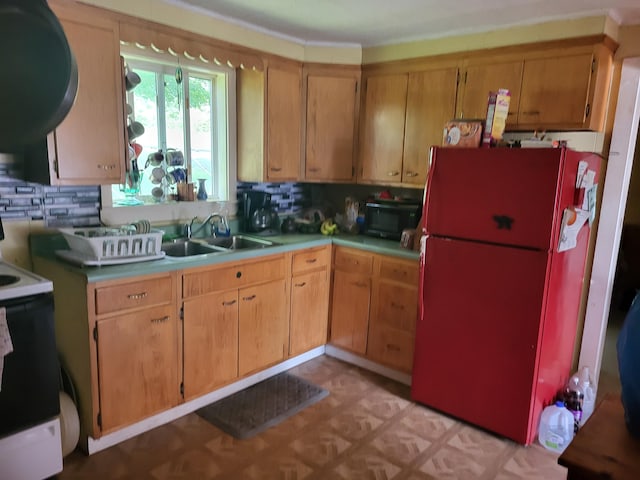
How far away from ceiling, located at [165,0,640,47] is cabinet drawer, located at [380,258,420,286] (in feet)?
4.71

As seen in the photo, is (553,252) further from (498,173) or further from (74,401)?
(74,401)

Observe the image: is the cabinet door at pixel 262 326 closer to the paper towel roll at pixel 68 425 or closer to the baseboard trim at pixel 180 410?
the baseboard trim at pixel 180 410

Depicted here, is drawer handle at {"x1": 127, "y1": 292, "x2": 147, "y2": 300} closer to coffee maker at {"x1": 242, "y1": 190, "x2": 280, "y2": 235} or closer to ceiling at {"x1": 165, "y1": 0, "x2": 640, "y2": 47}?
coffee maker at {"x1": 242, "y1": 190, "x2": 280, "y2": 235}

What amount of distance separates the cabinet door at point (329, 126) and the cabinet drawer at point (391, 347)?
1172 mm

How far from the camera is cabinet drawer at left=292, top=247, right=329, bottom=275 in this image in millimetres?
3094

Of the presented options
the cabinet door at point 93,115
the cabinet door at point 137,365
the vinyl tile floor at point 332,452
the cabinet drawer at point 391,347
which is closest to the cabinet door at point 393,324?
the cabinet drawer at point 391,347

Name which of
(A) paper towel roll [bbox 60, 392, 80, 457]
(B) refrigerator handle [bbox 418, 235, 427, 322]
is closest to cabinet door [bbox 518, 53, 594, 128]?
(B) refrigerator handle [bbox 418, 235, 427, 322]

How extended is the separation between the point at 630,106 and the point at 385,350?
201cm

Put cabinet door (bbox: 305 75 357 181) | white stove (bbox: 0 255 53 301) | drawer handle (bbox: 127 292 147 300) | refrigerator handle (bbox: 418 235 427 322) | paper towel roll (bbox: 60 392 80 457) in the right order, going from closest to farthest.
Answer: white stove (bbox: 0 255 53 301), paper towel roll (bbox: 60 392 80 457), drawer handle (bbox: 127 292 147 300), refrigerator handle (bbox: 418 235 427 322), cabinet door (bbox: 305 75 357 181)

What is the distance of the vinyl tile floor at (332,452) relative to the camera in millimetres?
2188

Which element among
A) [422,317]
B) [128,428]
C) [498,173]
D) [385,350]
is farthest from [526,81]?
[128,428]

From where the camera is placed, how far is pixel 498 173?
7.66ft

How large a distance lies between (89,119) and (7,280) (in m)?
0.84

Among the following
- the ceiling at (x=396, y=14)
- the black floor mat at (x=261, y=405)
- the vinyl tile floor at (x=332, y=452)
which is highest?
the ceiling at (x=396, y=14)
